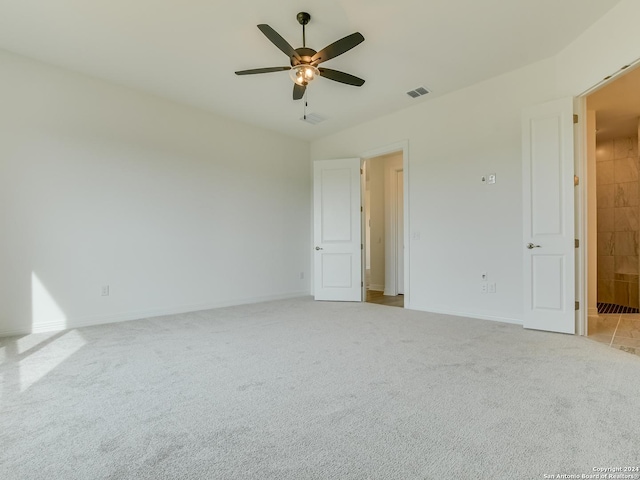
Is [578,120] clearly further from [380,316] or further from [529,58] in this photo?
[380,316]

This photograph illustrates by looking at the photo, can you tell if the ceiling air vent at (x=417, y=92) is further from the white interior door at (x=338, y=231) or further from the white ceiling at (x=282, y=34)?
the white interior door at (x=338, y=231)

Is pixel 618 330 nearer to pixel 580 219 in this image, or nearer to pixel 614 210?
pixel 580 219

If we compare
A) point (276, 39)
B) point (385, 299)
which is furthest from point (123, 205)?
point (385, 299)

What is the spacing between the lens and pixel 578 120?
10.9 ft

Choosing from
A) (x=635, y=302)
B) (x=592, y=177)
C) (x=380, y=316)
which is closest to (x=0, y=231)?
(x=380, y=316)

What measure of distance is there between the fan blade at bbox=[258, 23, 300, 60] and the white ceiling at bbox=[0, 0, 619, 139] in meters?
0.40

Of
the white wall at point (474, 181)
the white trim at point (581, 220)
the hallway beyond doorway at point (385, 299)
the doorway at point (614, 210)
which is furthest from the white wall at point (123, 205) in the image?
the doorway at point (614, 210)

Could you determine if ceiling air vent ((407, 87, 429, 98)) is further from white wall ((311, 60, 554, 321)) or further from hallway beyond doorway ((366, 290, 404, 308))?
hallway beyond doorway ((366, 290, 404, 308))

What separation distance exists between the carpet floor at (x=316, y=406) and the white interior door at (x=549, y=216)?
1.01ft

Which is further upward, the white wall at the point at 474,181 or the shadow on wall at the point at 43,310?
the white wall at the point at 474,181

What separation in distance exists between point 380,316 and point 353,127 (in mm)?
3189

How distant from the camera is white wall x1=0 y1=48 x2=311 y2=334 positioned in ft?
11.5

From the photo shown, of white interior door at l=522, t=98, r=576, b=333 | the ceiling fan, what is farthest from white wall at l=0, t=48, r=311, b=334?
white interior door at l=522, t=98, r=576, b=333

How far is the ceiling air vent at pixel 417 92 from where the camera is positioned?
4.22 m
